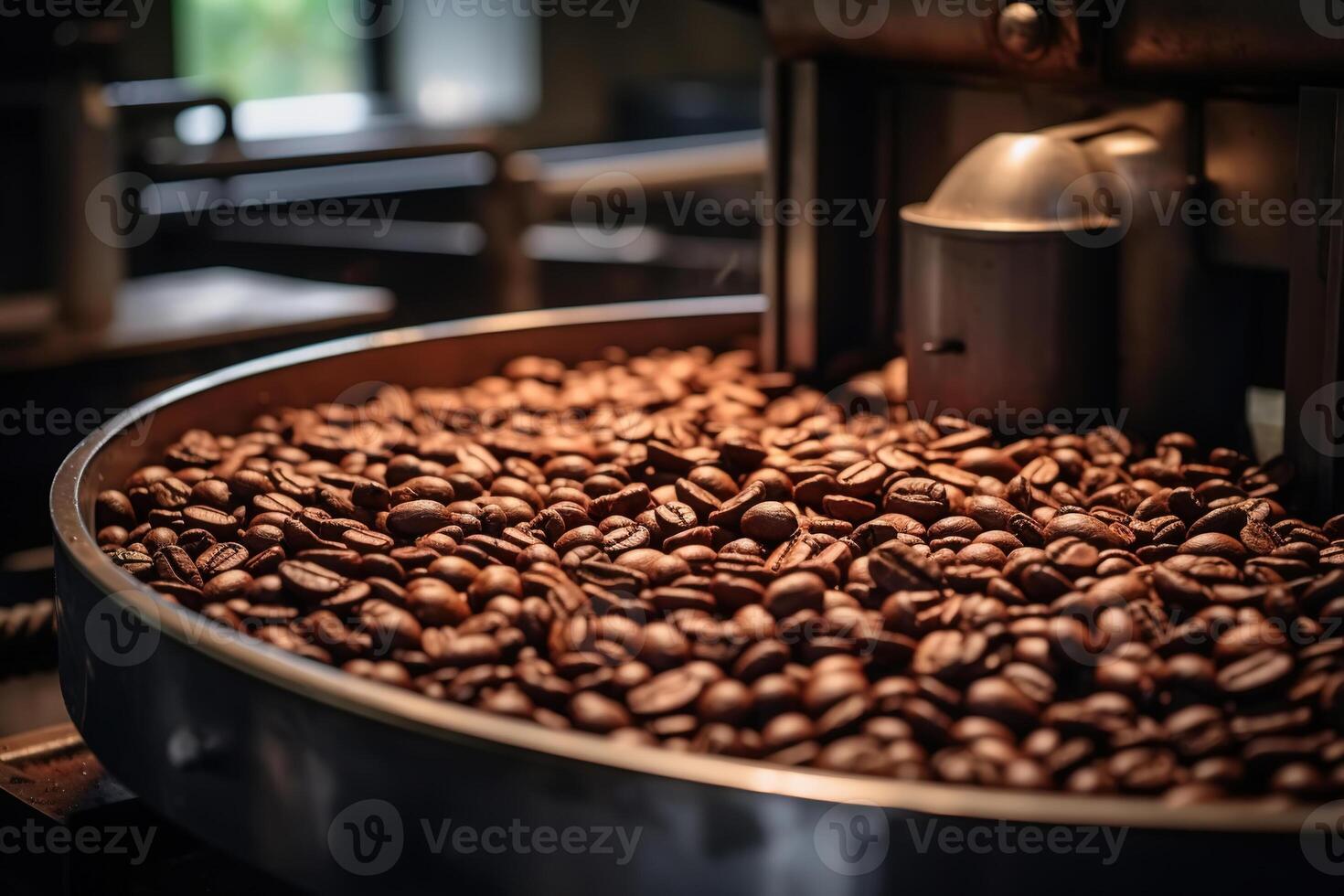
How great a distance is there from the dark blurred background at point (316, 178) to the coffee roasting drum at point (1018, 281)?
18.6 inches

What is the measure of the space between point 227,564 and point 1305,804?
816 mm

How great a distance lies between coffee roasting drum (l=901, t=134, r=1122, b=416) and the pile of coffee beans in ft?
0.23

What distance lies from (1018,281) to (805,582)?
1.86 feet

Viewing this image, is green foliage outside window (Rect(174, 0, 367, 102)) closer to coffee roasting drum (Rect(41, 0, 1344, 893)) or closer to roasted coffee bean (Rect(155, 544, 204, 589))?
coffee roasting drum (Rect(41, 0, 1344, 893))

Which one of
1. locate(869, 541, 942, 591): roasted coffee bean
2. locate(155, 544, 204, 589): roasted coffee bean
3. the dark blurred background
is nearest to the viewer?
locate(869, 541, 942, 591): roasted coffee bean

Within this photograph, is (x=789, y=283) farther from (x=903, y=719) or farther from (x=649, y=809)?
(x=649, y=809)

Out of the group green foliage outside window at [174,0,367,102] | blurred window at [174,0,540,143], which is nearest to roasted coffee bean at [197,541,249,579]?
blurred window at [174,0,540,143]

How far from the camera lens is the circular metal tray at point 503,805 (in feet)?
2.30

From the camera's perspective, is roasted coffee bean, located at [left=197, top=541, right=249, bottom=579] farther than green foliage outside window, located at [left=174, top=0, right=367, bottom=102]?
No

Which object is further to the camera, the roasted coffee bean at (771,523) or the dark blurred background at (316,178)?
the dark blurred background at (316,178)

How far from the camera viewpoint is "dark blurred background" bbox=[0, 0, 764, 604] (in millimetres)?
2852

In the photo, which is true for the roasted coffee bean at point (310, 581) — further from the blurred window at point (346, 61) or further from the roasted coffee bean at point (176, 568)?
the blurred window at point (346, 61)

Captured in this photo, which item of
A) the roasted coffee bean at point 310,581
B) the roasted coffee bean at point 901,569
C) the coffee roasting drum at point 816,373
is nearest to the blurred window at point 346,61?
the coffee roasting drum at point 816,373

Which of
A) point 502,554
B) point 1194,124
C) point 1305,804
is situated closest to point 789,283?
point 1194,124
